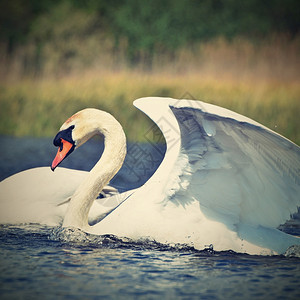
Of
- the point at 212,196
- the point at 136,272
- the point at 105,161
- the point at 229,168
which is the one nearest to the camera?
the point at 136,272

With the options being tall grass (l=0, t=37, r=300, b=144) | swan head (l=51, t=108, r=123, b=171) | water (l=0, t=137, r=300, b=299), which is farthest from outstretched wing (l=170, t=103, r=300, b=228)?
tall grass (l=0, t=37, r=300, b=144)

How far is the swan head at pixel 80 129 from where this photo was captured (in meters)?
5.75

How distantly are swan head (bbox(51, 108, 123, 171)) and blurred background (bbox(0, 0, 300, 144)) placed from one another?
6972 mm

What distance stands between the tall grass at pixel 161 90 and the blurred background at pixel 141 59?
25mm

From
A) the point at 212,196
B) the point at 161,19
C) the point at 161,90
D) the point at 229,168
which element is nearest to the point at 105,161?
the point at 212,196

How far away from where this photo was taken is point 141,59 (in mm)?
18312

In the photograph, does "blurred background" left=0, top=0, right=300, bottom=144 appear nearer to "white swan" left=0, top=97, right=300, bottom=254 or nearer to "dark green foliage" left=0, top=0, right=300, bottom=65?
"dark green foliage" left=0, top=0, right=300, bottom=65

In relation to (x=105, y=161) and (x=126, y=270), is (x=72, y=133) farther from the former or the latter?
(x=126, y=270)

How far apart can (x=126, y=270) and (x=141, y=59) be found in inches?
555

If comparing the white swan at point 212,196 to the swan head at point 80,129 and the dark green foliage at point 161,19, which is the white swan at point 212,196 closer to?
the swan head at point 80,129

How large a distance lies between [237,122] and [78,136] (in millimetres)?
1936

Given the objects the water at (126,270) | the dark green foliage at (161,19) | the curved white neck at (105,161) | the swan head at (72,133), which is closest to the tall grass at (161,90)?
the dark green foliage at (161,19)

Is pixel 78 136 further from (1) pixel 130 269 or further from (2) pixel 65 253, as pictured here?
(1) pixel 130 269

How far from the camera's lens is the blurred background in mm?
13836
